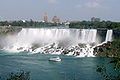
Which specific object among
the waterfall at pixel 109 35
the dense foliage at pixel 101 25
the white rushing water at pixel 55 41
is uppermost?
the dense foliage at pixel 101 25

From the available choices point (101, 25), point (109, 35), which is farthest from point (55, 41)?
point (101, 25)

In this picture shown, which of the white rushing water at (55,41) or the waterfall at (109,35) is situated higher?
the waterfall at (109,35)

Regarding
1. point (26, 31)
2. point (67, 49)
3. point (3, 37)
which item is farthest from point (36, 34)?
point (67, 49)

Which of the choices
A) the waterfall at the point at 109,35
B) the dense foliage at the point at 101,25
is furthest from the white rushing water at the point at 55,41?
the dense foliage at the point at 101,25

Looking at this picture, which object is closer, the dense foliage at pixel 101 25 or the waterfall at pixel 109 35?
the waterfall at pixel 109 35

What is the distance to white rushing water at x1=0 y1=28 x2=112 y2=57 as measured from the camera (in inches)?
1394

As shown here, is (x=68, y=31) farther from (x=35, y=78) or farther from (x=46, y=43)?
(x=35, y=78)

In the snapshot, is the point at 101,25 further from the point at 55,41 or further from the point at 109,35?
the point at 109,35

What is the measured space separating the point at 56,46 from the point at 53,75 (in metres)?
18.0

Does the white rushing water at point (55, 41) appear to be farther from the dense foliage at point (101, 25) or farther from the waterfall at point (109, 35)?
the dense foliage at point (101, 25)

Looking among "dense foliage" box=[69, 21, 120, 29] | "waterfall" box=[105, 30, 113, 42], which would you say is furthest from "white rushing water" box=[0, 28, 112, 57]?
"dense foliage" box=[69, 21, 120, 29]

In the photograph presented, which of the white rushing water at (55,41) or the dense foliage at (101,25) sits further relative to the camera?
the dense foliage at (101,25)

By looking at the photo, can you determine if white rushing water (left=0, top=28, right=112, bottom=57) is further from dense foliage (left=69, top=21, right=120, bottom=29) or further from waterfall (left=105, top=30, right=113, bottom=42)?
dense foliage (left=69, top=21, right=120, bottom=29)

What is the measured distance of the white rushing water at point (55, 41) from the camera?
3541cm
